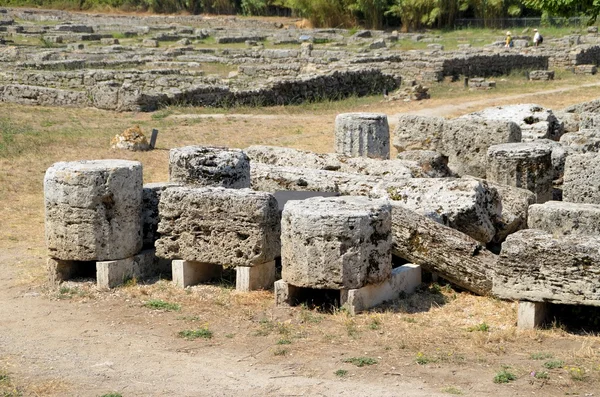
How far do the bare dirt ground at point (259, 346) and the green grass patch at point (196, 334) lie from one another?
0.03 meters

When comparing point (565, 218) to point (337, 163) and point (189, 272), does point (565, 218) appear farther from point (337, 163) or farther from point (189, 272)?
point (337, 163)

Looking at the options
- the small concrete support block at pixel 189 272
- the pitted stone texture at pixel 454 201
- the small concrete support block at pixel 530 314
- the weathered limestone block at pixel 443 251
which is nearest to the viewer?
the small concrete support block at pixel 530 314

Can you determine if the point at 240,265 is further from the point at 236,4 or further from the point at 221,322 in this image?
the point at 236,4

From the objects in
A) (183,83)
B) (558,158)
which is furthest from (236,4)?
(558,158)

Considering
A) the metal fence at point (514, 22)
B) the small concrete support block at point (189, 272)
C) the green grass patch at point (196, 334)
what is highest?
the metal fence at point (514, 22)

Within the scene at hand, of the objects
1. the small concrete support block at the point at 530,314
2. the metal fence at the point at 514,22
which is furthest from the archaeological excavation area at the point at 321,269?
the metal fence at the point at 514,22

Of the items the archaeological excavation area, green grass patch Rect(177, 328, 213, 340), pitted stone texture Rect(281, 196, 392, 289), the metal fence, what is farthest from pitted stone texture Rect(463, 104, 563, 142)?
the metal fence

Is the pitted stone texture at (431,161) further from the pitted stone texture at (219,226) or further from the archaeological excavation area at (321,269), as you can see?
the pitted stone texture at (219,226)

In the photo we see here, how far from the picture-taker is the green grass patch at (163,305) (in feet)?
31.7

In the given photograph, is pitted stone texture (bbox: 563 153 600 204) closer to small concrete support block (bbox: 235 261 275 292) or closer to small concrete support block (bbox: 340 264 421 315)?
small concrete support block (bbox: 340 264 421 315)

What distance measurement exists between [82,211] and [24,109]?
575 inches

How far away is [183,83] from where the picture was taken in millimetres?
27156

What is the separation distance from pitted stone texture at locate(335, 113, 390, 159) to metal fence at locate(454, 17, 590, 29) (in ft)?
118

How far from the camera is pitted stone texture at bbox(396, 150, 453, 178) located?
45.5 feet
